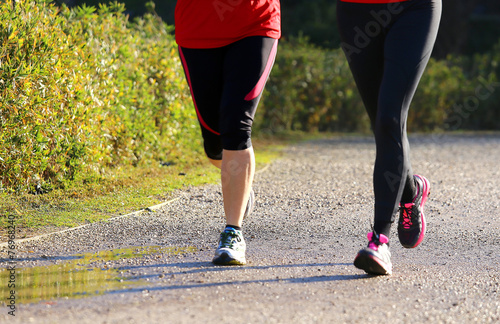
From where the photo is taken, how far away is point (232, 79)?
3857mm

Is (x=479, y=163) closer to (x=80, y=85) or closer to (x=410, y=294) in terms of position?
(x=80, y=85)

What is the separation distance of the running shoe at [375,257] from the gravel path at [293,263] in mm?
55

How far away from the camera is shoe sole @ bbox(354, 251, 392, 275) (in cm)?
351

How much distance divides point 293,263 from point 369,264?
0.52 m

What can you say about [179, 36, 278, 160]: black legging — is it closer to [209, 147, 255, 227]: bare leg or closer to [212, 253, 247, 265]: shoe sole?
[209, 147, 255, 227]: bare leg

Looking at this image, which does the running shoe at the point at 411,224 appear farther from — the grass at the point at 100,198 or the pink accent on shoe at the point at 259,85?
the grass at the point at 100,198

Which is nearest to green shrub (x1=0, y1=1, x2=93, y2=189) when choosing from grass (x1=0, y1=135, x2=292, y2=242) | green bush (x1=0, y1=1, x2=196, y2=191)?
green bush (x1=0, y1=1, x2=196, y2=191)

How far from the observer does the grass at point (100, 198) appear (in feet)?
15.8

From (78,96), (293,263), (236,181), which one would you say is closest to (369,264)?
(293,263)

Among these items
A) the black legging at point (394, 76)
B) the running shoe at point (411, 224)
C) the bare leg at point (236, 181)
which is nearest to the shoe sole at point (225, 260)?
the bare leg at point (236, 181)

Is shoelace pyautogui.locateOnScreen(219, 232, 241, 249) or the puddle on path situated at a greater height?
shoelace pyautogui.locateOnScreen(219, 232, 241, 249)

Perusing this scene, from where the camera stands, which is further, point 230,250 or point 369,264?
point 230,250

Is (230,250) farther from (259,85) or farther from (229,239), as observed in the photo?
(259,85)

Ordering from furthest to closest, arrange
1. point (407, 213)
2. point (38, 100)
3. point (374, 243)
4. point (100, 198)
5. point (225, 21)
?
point (100, 198), point (38, 100), point (407, 213), point (225, 21), point (374, 243)
